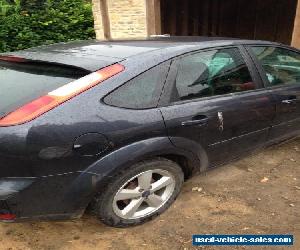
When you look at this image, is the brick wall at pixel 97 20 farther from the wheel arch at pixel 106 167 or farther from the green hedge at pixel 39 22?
the wheel arch at pixel 106 167

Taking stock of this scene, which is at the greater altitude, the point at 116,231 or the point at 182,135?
the point at 182,135

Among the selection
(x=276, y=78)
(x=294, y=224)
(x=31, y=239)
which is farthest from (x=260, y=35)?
(x=31, y=239)

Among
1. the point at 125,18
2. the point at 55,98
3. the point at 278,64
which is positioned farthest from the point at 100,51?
the point at 125,18

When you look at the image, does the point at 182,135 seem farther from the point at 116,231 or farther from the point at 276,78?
the point at 276,78

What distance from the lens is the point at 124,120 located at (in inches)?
98.8

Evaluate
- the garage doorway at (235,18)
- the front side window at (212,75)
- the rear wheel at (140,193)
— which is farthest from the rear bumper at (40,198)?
the garage doorway at (235,18)

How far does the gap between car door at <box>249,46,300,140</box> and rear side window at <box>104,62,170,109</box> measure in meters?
1.16

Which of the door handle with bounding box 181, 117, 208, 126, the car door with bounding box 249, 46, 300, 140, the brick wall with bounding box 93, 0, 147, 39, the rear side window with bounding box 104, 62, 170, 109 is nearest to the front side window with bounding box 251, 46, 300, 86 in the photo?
the car door with bounding box 249, 46, 300, 140

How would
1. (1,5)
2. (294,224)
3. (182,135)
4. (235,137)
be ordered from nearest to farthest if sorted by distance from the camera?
1. (182,135)
2. (294,224)
3. (235,137)
4. (1,5)

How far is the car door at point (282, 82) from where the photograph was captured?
3511mm

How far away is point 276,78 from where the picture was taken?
143 inches

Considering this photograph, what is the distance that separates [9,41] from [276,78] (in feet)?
18.8

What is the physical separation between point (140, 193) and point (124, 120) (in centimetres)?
70

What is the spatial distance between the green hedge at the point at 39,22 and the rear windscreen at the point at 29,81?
15.8ft
